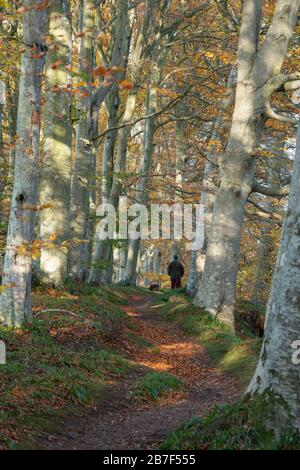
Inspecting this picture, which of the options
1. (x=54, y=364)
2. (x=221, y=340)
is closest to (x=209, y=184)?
(x=221, y=340)

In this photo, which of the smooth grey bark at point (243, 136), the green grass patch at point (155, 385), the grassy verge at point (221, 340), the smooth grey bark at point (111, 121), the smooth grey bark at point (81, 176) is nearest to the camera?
the green grass patch at point (155, 385)

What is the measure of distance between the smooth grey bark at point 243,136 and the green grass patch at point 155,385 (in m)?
5.03

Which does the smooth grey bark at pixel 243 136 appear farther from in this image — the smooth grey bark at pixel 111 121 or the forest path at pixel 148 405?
the smooth grey bark at pixel 111 121

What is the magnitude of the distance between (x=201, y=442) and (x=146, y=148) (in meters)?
20.4

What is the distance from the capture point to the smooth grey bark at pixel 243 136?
13.4 m

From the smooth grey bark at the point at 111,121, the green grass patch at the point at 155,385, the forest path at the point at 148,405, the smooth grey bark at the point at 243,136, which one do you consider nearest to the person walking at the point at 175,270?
the smooth grey bark at the point at 111,121

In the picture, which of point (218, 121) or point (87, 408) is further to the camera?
point (218, 121)

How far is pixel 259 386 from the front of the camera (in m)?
5.23

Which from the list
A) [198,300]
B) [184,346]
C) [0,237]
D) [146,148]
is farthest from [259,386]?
[146,148]

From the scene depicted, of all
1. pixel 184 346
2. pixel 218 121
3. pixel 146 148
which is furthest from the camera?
pixel 146 148

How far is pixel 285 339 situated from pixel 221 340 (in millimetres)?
7829

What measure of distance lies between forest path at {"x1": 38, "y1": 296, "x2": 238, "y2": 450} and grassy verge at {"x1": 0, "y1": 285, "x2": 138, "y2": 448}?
0.80 ft

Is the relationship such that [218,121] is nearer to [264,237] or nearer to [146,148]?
[146,148]

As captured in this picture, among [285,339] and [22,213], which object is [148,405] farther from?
[22,213]
